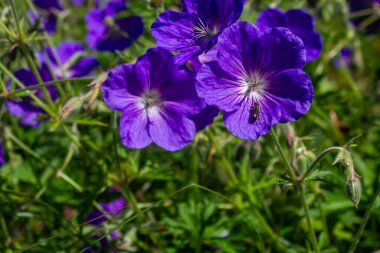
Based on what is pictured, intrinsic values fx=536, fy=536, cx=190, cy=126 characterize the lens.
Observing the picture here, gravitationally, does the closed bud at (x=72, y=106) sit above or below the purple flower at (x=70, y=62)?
above

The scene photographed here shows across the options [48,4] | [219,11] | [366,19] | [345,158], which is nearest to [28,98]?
[48,4]

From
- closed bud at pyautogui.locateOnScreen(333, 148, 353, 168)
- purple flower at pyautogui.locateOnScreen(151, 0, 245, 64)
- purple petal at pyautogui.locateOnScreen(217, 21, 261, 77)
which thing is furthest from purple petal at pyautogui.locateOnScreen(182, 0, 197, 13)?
closed bud at pyautogui.locateOnScreen(333, 148, 353, 168)

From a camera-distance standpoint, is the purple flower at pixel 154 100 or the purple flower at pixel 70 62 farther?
the purple flower at pixel 70 62

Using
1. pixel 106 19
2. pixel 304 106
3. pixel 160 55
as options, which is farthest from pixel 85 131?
pixel 304 106

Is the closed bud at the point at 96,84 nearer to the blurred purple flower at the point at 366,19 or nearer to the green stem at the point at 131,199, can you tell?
the green stem at the point at 131,199

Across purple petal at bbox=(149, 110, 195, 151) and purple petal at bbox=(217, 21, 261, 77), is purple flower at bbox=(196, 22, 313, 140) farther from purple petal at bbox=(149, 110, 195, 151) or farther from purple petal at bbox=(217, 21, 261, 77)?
purple petal at bbox=(149, 110, 195, 151)

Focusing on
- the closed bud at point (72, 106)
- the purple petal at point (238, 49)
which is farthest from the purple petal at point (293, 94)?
the closed bud at point (72, 106)
